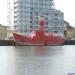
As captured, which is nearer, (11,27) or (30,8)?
(11,27)

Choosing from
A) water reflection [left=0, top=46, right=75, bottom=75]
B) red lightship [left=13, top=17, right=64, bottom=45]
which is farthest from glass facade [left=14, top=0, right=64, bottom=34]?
water reflection [left=0, top=46, right=75, bottom=75]

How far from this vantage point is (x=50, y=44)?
3935 inches

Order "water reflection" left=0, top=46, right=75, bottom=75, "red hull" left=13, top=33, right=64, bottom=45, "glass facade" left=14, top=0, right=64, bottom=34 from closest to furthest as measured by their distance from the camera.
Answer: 1. "water reflection" left=0, top=46, right=75, bottom=75
2. "red hull" left=13, top=33, right=64, bottom=45
3. "glass facade" left=14, top=0, right=64, bottom=34

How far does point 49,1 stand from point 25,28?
16813 millimetres

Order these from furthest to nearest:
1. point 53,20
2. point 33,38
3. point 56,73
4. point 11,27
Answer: point 53,20, point 11,27, point 33,38, point 56,73

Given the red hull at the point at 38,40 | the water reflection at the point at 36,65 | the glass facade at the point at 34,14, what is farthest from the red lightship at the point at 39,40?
the water reflection at the point at 36,65

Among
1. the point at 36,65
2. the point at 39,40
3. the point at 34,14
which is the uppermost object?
the point at 34,14

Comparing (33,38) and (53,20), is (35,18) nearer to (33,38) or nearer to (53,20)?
(53,20)

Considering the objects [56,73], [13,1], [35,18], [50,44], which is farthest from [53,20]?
[56,73]

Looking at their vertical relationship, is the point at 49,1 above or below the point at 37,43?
above

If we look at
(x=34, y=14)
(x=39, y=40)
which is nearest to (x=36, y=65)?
(x=39, y=40)

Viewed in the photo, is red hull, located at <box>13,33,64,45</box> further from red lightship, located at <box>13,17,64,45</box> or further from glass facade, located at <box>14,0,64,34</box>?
glass facade, located at <box>14,0,64,34</box>

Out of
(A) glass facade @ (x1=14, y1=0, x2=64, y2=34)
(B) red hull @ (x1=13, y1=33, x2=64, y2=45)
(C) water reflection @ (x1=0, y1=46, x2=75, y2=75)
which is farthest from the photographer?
(A) glass facade @ (x1=14, y1=0, x2=64, y2=34)

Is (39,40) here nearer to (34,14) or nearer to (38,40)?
(38,40)
